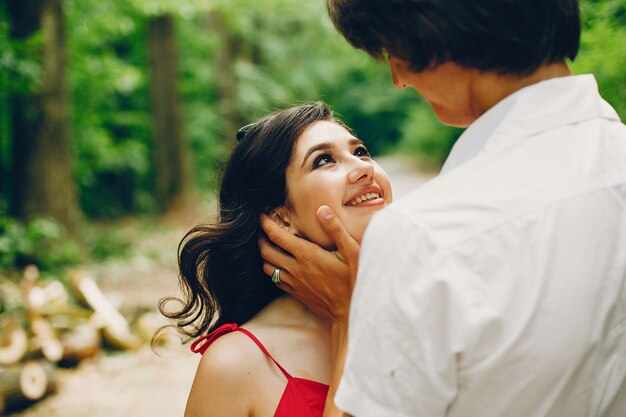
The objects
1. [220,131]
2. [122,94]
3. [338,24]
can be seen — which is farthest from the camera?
[220,131]

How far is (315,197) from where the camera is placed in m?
2.26

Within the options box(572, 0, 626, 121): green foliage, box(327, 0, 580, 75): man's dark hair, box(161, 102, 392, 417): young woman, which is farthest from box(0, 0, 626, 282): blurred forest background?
box(161, 102, 392, 417): young woman

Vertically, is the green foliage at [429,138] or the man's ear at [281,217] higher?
the man's ear at [281,217]

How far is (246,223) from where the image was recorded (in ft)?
8.07

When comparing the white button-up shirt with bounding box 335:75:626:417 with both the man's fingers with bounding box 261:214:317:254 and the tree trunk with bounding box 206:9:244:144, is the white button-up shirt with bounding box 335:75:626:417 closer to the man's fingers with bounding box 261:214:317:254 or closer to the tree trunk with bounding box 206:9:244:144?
the man's fingers with bounding box 261:214:317:254

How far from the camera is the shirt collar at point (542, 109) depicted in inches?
53.1

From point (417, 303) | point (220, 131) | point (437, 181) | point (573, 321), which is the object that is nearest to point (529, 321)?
point (573, 321)

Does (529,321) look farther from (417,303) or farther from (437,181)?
(437,181)

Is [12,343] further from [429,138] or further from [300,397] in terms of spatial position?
[429,138]

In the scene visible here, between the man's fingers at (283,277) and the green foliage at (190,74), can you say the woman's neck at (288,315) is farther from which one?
the green foliage at (190,74)

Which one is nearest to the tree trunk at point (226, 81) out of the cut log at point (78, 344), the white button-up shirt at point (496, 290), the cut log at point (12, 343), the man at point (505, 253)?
the cut log at point (78, 344)

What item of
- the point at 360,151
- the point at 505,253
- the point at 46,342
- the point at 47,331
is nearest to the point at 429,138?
the point at 47,331

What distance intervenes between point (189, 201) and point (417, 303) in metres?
12.7

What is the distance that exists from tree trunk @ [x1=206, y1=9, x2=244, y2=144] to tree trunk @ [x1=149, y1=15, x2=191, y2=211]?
3.83m
